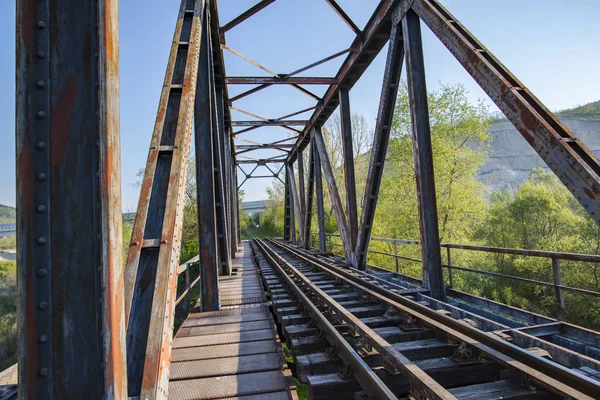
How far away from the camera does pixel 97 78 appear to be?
127 centimetres

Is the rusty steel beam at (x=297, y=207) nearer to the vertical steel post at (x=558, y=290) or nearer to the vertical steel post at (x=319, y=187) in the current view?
the vertical steel post at (x=319, y=187)

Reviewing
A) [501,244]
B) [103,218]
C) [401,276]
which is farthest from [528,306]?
[103,218]

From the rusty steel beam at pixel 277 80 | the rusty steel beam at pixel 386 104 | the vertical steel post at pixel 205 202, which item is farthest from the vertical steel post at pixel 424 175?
the rusty steel beam at pixel 277 80

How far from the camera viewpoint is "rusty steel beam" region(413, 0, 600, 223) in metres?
2.52

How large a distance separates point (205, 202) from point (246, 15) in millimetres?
4578

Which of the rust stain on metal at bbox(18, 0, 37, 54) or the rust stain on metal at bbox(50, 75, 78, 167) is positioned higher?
the rust stain on metal at bbox(18, 0, 37, 54)

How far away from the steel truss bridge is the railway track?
1 centimetres

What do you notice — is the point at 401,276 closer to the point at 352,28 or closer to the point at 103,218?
the point at 352,28

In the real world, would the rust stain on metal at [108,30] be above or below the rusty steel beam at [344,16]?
below

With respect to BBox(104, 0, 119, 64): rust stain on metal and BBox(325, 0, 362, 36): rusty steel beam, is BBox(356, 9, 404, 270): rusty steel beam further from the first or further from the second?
BBox(104, 0, 119, 64): rust stain on metal

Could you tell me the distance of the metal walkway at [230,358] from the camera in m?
2.42

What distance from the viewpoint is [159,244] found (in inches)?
82.7

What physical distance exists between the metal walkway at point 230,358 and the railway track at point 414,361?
8.7 inches

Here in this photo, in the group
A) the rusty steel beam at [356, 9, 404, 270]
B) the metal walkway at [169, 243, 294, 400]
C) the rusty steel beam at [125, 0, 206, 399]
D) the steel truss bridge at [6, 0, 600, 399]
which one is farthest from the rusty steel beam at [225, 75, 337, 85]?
the metal walkway at [169, 243, 294, 400]
